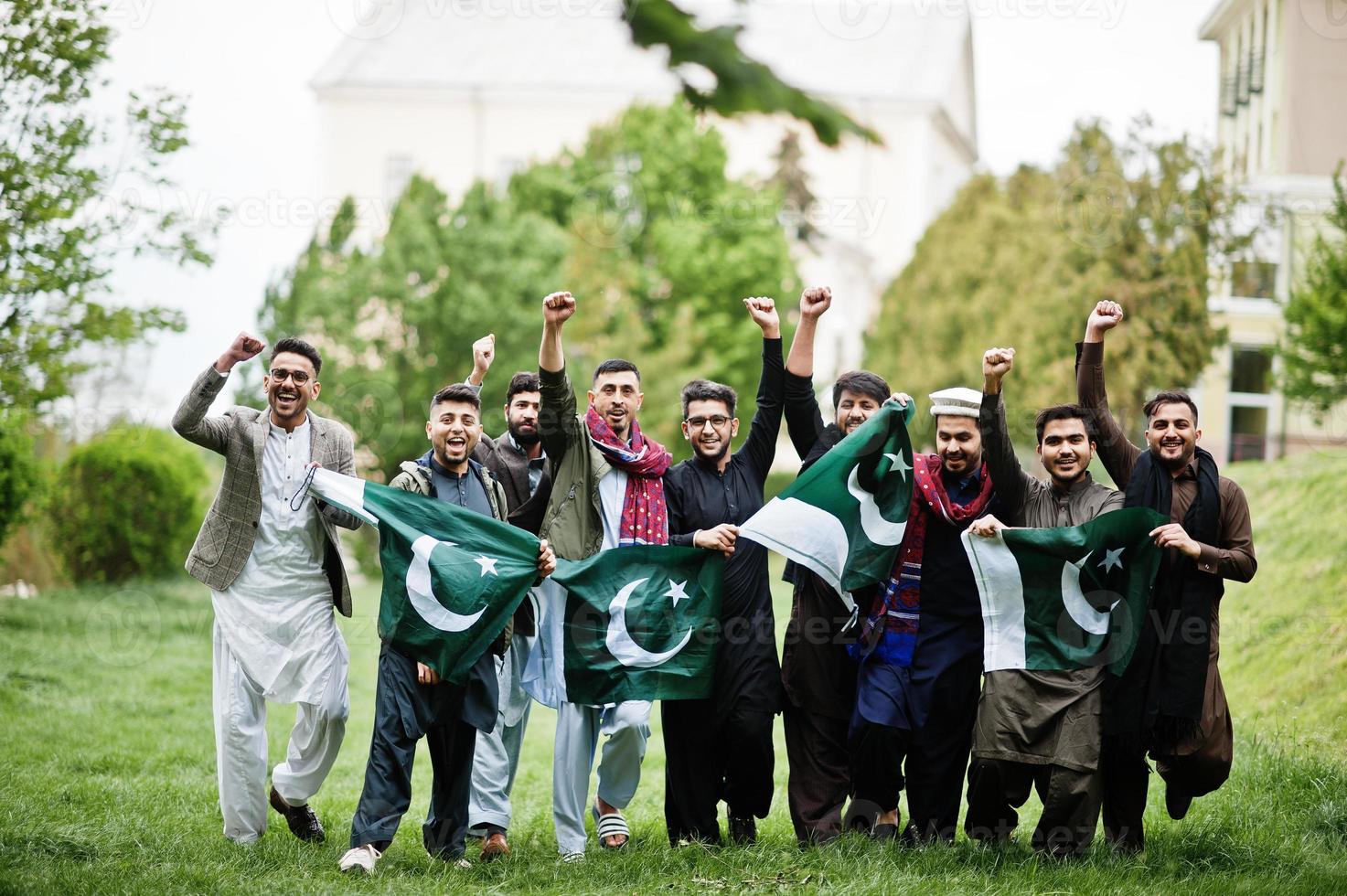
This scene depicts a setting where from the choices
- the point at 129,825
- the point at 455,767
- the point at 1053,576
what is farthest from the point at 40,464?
the point at 1053,576

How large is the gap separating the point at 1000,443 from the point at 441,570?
9.45 feet

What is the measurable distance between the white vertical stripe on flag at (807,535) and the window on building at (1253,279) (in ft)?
68.0

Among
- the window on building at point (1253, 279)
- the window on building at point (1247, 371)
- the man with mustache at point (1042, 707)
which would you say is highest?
the window on building at point (1253, 279)

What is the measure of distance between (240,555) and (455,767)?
5.18ft

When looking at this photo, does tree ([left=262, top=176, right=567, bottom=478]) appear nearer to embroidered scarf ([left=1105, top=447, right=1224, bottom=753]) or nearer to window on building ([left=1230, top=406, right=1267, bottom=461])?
window on building ([left=1230, top=406, right=1267, bottom=461])

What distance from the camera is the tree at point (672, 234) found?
36719 mm

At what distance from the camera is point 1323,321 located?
21.6 meters

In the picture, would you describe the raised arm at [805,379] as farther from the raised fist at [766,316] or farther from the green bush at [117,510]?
the green bush at [117,510]

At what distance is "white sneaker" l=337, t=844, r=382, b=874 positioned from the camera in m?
6.77

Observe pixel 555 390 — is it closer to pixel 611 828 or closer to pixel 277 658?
pixel 277 658

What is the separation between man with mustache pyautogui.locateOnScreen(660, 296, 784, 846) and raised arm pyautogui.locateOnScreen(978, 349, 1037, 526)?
1.10 meters

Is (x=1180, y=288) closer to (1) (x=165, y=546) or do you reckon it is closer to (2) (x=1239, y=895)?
(1) (x=165, y=546)

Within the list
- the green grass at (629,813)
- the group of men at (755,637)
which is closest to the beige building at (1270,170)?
the green grass at (629,813)

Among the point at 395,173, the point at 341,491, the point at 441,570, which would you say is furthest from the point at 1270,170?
the point at 341,491
